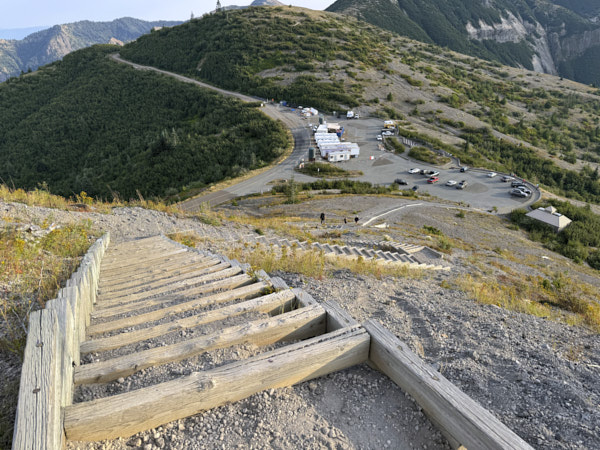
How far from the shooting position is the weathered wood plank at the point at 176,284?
420 centimetres

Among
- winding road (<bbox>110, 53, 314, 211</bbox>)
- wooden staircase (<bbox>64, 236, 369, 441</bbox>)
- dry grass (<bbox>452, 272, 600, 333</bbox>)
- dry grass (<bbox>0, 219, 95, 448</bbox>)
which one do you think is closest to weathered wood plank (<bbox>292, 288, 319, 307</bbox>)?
wooden staircase (<bbox>64, 236, 369, 441</bbox>)

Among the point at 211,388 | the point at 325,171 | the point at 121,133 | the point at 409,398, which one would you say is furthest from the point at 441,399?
the point at 121,133

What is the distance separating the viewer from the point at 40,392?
173 centimetres

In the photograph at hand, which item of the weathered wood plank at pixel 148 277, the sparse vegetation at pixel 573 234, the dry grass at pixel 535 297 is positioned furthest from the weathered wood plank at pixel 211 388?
the sparse vegetation at pixel 573 234

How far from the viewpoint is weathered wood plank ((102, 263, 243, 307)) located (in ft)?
13.8

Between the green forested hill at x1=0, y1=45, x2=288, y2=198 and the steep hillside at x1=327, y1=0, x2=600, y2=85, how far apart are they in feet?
Result: 305

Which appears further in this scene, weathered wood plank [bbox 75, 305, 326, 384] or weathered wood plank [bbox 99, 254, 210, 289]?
weathered wood plank [bbox 99, 254, 210, 289]

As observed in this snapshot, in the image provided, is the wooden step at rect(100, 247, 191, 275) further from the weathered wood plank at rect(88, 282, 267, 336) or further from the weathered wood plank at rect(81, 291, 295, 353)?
the weathered wood plank at rect(81, 291, 295, 353)

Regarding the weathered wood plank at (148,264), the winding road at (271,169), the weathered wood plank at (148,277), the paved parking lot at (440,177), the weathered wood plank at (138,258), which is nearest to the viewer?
the weathered wood plank at (148,277)

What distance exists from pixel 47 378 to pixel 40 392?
93 mm

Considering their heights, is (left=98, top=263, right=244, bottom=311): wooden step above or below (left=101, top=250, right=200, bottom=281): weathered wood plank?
above

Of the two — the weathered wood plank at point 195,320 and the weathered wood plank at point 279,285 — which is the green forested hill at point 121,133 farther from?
the weathered wood plank at point 195,320

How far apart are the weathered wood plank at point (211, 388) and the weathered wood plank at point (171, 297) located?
196cm

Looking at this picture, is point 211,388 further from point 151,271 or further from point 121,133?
point 121,133
